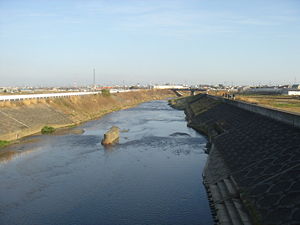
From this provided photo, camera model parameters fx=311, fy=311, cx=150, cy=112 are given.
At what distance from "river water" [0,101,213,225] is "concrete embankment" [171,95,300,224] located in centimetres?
140

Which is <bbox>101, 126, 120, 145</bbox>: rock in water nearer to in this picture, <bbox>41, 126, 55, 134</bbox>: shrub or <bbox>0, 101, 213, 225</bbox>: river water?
<bbox>0, 101, 213, 225</bbox>: river water

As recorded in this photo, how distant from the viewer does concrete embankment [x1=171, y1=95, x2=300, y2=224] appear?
48.8ft

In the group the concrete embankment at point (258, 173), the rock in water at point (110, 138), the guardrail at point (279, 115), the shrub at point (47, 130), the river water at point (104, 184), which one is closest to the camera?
the concrete embankment at point (258, 173)

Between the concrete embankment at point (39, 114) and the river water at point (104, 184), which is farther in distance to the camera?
the concrete embankment at point (39, 114)

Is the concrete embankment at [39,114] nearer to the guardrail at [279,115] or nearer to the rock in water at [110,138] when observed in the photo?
the rock in water at [110,138]

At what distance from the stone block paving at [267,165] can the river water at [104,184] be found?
115 inches

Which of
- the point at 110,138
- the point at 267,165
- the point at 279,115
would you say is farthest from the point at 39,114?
the point at 267,165

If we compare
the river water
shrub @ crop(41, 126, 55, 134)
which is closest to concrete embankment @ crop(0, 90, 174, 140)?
shrub @ crop(41, 126, 55, 134)

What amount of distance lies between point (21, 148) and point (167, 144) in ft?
54.2

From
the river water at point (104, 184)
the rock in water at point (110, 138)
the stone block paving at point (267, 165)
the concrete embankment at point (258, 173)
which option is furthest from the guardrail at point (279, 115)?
the rock in water at point (110, 138)

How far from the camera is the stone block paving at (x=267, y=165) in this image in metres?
14.5

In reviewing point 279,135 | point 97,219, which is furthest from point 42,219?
point 279,135

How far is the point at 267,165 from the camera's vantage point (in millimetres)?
20062

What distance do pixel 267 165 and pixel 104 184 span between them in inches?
456
